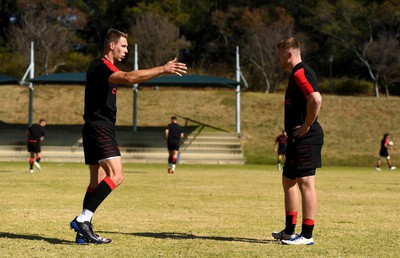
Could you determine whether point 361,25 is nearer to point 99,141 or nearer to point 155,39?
point 155,39

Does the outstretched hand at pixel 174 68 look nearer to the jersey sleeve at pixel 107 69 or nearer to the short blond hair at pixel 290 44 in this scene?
the jersey sleeve at pixel 107 69

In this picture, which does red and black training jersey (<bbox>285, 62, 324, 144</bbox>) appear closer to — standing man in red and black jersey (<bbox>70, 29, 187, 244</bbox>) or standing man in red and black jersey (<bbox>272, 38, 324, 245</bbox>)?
standing man in red and black jersey (<bbox>272, 38, 324, 245</bbox>)

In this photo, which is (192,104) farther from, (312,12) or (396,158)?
(312,12)

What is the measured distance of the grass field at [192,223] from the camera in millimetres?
6953

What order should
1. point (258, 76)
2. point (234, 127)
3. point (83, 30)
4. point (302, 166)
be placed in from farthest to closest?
1. point (83, 30)
2. point (258, 76)
3. point (234, 127)
4. point (302, 166)

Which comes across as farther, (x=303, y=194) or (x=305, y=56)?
(x=305, y=56)

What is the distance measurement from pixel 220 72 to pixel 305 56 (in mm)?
9110

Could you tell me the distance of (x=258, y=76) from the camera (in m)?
67.6

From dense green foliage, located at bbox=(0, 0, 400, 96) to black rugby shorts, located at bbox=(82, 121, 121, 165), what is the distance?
56.2m

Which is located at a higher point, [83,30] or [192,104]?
[83,30]

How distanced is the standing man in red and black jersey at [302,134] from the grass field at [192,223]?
40cm

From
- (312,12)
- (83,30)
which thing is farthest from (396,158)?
(83,30)

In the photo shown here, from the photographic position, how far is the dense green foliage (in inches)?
2557

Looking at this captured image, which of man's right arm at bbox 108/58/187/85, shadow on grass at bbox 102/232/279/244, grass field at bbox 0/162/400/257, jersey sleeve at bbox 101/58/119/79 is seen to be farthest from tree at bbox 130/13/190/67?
man's right arm at bbox 108/58/187/85
